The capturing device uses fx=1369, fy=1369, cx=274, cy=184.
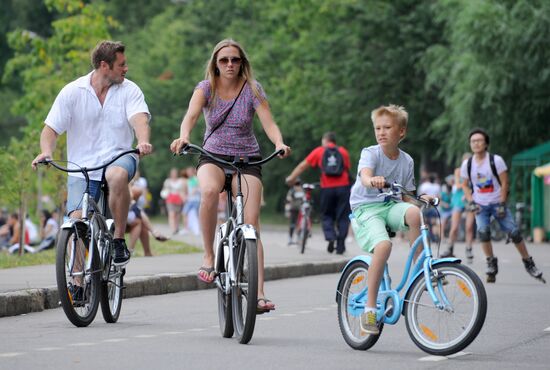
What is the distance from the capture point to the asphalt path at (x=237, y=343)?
797 cm

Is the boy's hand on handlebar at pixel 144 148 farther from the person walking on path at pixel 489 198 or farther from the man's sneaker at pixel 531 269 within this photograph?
the man's sneaker at pixel 531 269

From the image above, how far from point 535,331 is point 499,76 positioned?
24.9 meters

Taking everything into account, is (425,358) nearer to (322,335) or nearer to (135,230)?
(322,335)

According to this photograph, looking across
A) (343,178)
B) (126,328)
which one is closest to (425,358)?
(126,328)

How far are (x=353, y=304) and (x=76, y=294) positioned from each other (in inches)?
86.1

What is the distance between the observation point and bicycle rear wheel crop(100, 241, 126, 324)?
33.5 ft

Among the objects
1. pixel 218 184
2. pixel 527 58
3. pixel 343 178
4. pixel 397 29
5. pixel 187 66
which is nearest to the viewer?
pixel 218 184

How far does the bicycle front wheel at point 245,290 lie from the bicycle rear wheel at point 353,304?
620mm

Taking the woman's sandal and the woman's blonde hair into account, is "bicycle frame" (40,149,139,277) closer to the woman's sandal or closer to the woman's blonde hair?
the woman's blonde hair

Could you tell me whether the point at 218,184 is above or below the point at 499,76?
below

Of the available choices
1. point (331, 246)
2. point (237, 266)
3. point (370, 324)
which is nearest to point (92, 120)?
point (237, 266)

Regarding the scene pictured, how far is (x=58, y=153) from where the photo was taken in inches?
905

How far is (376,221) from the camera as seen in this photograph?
8781 mm

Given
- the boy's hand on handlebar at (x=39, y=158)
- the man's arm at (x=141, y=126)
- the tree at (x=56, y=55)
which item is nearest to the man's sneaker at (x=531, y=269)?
the man's arm at (x=141, y=126)
